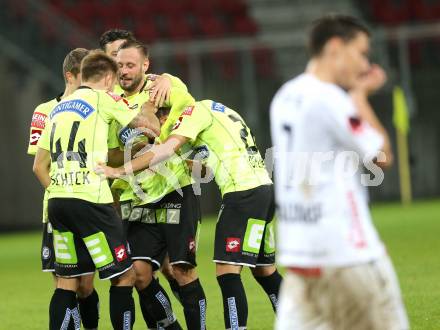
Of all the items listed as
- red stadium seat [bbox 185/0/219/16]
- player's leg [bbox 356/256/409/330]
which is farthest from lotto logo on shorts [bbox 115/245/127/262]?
red stadium seat [bbox 185/0/219/16]

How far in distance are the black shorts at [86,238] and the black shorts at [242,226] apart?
680 mm

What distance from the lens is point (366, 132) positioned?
4562 millimetres

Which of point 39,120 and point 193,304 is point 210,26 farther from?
point 193,304

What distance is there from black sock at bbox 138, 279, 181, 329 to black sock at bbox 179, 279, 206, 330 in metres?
0.35

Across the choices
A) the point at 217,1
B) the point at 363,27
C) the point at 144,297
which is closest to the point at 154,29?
the point at 217,1

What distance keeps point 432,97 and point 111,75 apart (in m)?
18.2

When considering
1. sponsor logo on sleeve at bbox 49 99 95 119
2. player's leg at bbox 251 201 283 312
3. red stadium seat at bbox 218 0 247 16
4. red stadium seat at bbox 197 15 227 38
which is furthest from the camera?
red stadium seat at bbox 218 0 247 16

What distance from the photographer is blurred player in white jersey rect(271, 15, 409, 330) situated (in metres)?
4.59

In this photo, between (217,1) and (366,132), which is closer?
(366,132)

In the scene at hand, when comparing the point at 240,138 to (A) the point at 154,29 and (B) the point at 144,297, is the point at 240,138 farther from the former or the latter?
(A) the point at 154,29

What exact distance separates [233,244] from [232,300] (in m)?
0.39

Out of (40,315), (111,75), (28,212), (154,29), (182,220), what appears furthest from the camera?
(154,29)

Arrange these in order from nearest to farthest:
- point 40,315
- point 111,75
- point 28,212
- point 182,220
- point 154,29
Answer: point 111,75, point 182,220, point 40,315, point 28,212, point 154,29

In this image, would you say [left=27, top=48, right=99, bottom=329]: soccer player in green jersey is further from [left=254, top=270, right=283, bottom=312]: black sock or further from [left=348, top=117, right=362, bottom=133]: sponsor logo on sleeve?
[left=348, top=117, right=362, bottom=133]: sponsor logo on sleeve
